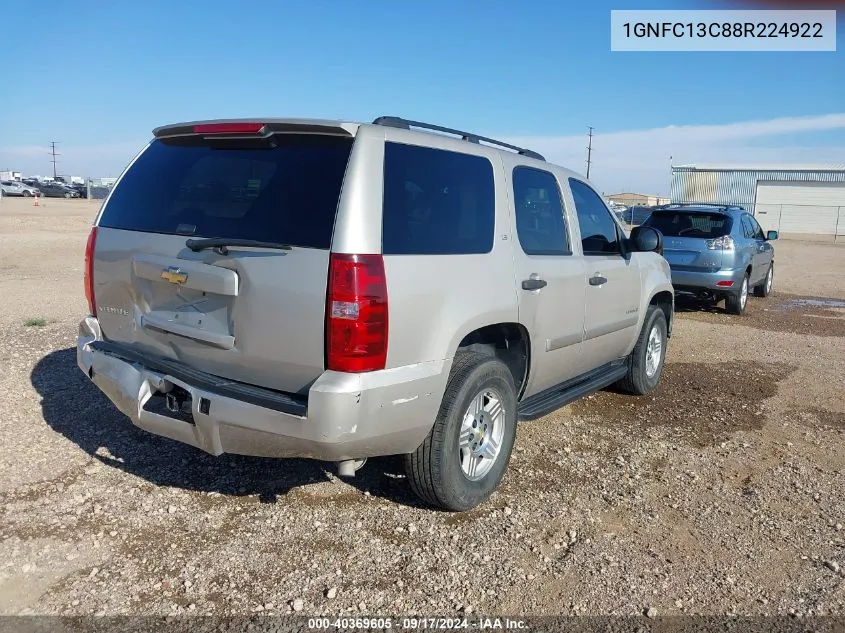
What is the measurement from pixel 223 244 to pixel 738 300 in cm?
962

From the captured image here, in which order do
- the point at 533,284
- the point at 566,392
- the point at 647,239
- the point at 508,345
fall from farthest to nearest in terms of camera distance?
the point at 647,239, the point at 566,392, the point at 508,345, the point at 533,284

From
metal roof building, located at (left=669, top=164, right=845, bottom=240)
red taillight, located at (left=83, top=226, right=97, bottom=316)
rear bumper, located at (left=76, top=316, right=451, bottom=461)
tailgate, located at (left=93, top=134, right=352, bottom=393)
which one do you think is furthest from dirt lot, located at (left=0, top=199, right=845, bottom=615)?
metal roof building, located at (left=669, top=164, right=845, bottom=240)

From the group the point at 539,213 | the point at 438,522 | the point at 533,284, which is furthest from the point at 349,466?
the point at 539,213

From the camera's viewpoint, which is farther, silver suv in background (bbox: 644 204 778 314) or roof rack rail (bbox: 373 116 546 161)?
silver suv in background (bbox: 644 204 778 314)

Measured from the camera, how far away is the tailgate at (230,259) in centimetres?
304

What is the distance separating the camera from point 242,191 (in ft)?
11.0

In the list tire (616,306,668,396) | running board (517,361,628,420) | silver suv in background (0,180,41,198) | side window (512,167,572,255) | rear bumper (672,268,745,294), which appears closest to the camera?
side window (512,167,572,255)

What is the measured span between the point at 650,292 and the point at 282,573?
13.0ft

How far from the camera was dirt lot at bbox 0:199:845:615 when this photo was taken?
10.1 feet

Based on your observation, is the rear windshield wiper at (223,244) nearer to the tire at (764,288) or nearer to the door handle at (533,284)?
the door handle at (533,284)

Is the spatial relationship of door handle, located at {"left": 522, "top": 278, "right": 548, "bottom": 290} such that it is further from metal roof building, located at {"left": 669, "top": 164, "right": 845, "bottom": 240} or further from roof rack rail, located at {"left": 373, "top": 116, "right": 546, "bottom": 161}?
metal roof building, located at {"left": 669, "top": 164, "right": 845, "bottom": 240}

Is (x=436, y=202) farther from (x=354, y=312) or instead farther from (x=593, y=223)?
(x=593, y=223)

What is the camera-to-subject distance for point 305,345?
9.93 ft

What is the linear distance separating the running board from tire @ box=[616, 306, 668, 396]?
32 cm
